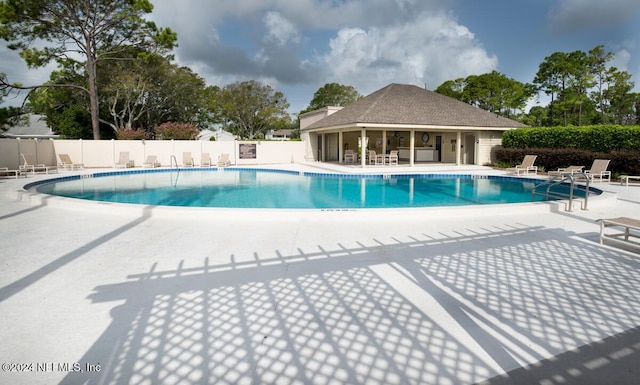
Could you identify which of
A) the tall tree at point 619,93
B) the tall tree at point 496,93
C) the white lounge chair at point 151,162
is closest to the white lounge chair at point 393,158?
the white lounge chair at point 151,162

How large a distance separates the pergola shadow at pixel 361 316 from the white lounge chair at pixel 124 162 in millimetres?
17974

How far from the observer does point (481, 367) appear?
89.9 inches

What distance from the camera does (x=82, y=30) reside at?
23375 mm

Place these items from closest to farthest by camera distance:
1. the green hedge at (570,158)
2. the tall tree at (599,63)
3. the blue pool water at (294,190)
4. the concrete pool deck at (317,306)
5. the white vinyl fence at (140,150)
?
the concrete pool deck at (317,306) < the blue pool water at (294,190) < the green hedge at (570,158) < the white vinyl fence at (140,150) < the tall tree at (599,63)

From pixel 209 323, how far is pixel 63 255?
294 cm

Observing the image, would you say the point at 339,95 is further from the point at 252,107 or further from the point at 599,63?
the point at 599,63

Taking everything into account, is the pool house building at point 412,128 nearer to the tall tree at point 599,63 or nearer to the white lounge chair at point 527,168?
the white lounge chair at point 527,168

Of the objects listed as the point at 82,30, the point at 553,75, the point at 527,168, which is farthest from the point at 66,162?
the point at 553,75

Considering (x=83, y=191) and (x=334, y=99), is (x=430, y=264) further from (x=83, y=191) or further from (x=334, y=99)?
(x=334, y=99)

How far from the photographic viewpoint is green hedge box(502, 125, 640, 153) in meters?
13.9

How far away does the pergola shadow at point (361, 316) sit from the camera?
2.29 m

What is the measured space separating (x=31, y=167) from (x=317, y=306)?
18554 mm

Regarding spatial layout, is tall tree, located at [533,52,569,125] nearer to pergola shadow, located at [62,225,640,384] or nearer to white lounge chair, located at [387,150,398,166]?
white lounge chair, located at [387,150,398,166]

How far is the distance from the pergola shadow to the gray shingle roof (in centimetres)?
1425
